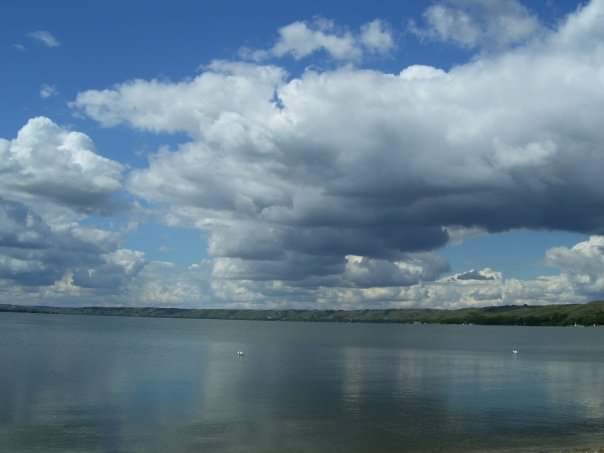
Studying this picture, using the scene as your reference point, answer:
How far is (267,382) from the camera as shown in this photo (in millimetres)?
82188

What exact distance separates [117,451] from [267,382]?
41.3 meters

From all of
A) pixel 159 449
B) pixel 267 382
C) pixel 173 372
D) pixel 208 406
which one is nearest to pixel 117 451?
pixel 159 449

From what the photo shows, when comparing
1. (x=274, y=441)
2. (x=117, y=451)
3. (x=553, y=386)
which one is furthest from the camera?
(x=553, y=386)

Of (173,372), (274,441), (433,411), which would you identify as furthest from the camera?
(173,372)

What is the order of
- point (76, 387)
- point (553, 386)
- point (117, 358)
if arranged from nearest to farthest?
1. point (76, 387)
2. point (553, 386)
3. point (117, 358)

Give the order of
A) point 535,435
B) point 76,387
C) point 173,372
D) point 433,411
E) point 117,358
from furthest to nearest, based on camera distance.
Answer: point 117,358
point 173,372
point 76,387
point 433,411
point 535,435

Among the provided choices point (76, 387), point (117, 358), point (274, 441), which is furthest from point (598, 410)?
point (117, 358)

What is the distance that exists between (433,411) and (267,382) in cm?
2847

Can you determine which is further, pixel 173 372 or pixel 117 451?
pixel 173 372

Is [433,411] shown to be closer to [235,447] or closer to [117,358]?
[235,447]

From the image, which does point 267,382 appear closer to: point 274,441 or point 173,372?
point 173,372

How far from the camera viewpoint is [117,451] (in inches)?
1649

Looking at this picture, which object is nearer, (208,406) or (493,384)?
(208,406)

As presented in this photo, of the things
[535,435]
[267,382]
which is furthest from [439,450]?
[267,382]
